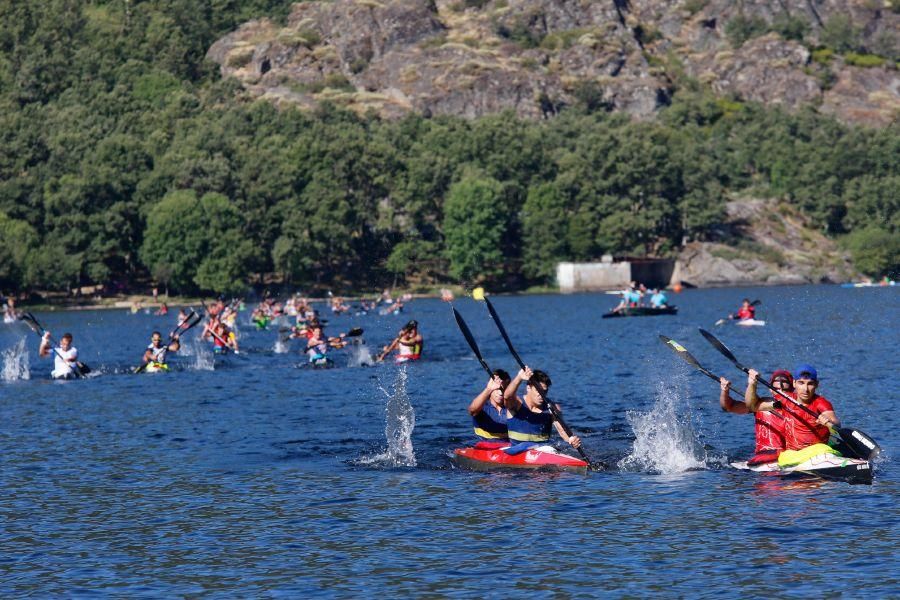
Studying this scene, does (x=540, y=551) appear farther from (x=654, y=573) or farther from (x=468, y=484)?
(x=468, y=484)

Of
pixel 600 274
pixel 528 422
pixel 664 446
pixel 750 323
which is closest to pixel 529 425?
pixel 528 422

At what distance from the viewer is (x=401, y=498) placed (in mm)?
27453

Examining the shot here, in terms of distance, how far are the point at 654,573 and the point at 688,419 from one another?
18.3 meters

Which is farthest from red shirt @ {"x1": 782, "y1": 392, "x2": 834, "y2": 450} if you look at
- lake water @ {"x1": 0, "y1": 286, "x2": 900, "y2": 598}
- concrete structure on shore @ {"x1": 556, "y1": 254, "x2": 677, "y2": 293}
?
concrete structure on shore @ {"x1": 556, "y1": 254, "x2": 677, "y2": 293}

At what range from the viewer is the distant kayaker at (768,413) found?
27906mm

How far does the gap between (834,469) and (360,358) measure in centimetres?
3630

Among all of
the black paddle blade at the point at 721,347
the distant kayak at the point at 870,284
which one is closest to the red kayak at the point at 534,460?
the black paddle blade at the point at 721,347

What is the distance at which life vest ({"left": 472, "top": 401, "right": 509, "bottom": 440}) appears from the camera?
3094cm

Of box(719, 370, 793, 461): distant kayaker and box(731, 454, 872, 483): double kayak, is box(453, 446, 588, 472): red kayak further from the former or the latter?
box(731, 454, 872, 483): double kayak

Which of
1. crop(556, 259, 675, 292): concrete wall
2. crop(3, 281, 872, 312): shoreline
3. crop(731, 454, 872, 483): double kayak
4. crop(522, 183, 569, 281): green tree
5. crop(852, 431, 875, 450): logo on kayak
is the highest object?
crop(522, 183, 569, 281): green tree

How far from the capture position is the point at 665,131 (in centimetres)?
19275

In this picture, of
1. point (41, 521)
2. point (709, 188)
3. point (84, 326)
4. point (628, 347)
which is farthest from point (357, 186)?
point (41, 521)

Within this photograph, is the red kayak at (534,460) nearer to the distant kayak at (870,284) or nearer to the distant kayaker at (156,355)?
the distant kayaker at (156,355)

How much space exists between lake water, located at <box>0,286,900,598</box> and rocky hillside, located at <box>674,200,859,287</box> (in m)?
120
